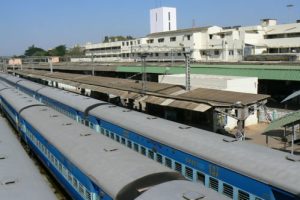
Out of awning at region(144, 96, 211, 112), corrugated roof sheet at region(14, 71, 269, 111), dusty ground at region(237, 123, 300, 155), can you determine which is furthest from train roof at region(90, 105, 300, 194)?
dusty ground at region(237, 123, 300, 155)

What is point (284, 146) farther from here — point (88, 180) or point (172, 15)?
point (172, 15)

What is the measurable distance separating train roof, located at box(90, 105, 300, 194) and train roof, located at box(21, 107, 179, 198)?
8.76 ft

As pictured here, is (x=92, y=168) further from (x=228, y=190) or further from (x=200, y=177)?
(x=228, y=190)

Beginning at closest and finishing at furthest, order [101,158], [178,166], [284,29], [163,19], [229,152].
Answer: [101,158], [229,152], [178,166], [284,29], [163,19]

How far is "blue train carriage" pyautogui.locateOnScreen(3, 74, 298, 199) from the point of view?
1168cm

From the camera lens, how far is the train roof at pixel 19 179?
11177 mm

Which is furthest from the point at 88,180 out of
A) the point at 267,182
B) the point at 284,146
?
the point at 284,146

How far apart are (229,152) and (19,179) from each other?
751cm

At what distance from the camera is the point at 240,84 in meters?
35.7

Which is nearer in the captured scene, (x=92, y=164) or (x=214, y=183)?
(x=92, y=164)

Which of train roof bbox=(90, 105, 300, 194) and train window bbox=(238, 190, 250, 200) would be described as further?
train window bbox=(238, 190, 250, 200)

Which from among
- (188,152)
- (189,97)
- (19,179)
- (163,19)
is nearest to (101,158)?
(19,179)

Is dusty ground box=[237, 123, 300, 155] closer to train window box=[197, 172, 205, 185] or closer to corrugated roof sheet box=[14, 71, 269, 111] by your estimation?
corrugated roof sheet box=[14, 71, 269, 111]

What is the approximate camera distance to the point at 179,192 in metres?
9.09
